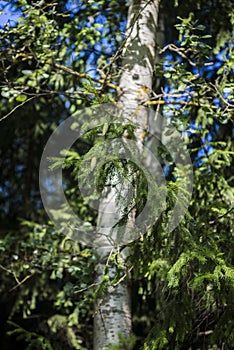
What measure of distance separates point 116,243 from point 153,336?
506 millimetres

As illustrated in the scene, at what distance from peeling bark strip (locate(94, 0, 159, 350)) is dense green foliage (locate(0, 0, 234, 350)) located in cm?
10

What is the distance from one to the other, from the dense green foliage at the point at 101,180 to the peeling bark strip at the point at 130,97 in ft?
0.32

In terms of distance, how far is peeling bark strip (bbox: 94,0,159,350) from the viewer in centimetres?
284

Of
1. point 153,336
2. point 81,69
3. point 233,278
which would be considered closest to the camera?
point 233,278

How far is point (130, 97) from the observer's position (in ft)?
10.5

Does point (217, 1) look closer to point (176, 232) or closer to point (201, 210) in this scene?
point (201, 210)

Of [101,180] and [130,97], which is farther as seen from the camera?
[130,97]

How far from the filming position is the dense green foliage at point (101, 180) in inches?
101

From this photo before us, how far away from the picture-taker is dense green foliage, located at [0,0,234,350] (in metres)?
2.57

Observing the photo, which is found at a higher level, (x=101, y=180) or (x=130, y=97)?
(x=130, y=97)

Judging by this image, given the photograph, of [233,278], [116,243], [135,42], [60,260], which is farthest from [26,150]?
[233,278]

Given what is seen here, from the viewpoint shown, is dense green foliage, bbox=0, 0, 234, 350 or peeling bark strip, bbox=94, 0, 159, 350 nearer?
dense green foliage, bbox=0, 0, 234, 350

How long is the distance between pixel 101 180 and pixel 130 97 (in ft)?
3.52

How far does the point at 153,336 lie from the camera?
8.26ft
